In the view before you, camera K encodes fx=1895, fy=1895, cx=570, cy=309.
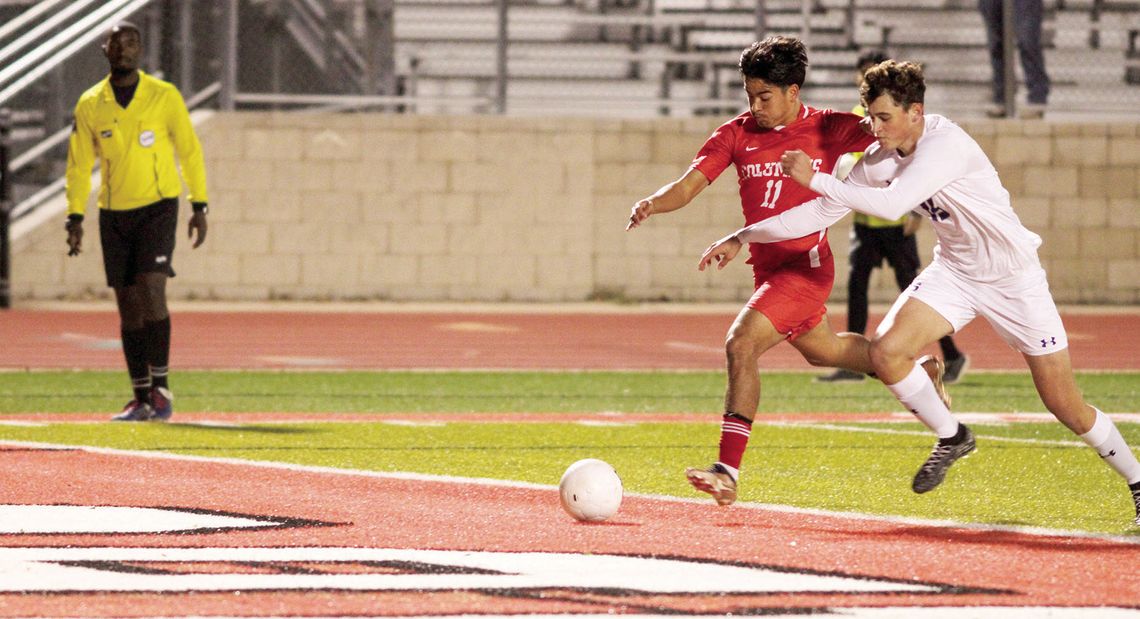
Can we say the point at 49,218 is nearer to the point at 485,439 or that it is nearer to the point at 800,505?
the point at 485,439

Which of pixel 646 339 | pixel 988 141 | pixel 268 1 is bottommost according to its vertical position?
pixel 646 339

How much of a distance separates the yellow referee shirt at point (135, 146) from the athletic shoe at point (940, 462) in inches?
194

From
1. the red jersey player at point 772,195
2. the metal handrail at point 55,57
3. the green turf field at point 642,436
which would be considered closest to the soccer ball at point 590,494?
the red jersey player at point 772,195

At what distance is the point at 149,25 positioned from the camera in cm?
2020

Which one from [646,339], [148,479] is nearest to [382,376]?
[646,339]

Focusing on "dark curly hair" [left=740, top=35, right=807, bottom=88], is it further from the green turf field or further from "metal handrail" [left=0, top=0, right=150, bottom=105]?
"metal handrail" [left=0, top=0, right=150, bottom=105]

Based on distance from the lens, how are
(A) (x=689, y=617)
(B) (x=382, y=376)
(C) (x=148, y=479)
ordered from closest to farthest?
(A) (x=689, y=617)
(C) (x=148, y=479)
(B) (x=382, y=376)

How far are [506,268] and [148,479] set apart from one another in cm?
1252

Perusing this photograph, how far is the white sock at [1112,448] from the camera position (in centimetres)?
726

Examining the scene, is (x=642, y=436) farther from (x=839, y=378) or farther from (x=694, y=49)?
(x=694, y=49)

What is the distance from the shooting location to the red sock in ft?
24.6

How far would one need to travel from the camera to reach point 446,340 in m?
17.1

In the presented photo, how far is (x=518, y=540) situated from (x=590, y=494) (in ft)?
1.53

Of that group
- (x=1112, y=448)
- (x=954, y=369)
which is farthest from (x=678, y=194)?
(x=954, y=369)
